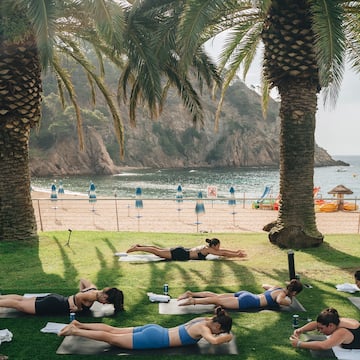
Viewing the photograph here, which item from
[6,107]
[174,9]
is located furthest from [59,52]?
[174,9]

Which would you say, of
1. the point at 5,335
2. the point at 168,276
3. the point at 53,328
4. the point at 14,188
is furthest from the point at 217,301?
the point at 14,188

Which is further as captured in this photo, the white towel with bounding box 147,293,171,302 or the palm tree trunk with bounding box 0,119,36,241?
the palm tree trunk with bounding box 0,119,36,241

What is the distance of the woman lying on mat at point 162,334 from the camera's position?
5.52m

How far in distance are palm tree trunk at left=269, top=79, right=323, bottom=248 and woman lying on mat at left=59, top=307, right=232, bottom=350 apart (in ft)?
20.0

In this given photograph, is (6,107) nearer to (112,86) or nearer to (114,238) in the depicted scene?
(114,238)

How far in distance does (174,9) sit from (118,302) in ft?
22.8

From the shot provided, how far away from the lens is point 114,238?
493 inches

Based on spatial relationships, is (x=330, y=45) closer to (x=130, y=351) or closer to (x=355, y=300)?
(x=355, y=300)

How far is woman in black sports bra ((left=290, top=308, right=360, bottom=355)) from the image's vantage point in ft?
17.8

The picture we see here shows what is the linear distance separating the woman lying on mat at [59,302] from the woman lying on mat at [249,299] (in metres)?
1.21

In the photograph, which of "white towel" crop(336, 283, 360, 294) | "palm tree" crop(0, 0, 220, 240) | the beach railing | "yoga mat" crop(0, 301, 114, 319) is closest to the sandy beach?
the beach railing

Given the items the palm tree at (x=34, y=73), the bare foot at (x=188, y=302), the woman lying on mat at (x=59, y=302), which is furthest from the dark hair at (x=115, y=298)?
the palm tree at (x=34, y=73)

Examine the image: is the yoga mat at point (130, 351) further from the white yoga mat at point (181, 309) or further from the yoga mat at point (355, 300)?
the yoga mat at point (355, 300)

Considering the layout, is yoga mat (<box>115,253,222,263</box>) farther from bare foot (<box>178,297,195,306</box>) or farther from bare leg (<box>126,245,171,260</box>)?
bare foot (<box>178,297,195,306</box>)
